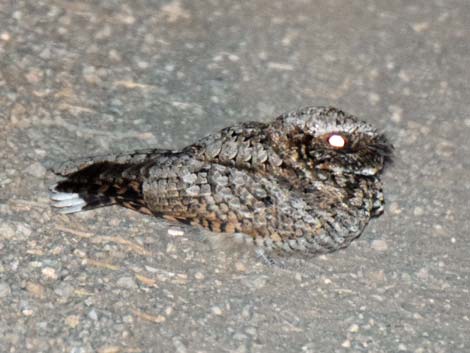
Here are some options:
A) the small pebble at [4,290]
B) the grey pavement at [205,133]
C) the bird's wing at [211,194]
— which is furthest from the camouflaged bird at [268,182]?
the small pebble at [4,290]

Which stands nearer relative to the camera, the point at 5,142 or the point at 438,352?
the point at 438,352

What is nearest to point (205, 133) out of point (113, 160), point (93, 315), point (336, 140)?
point (113, 160)

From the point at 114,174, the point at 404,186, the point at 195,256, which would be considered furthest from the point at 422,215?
the point at 114,174

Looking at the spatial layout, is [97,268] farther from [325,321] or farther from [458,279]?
[458,279]

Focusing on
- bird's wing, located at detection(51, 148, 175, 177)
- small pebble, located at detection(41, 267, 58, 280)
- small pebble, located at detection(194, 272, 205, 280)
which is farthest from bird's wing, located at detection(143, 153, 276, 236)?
small pebble, located at detection(41, 267, 58, 280)

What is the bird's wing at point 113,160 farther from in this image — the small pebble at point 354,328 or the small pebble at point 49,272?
the small pebble at point 354,328

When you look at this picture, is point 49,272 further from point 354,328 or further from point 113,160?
point 354,328

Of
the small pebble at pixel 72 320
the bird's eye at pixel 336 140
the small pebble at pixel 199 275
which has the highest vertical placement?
the bird's eye at pixel 336 140
